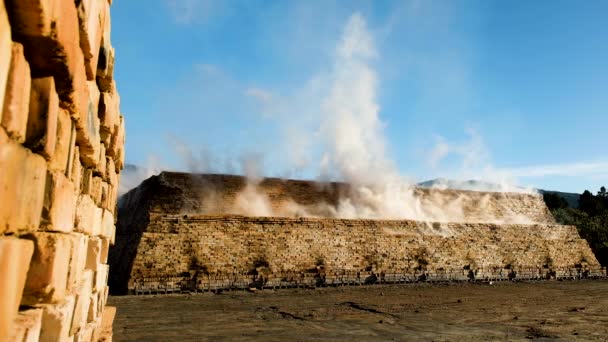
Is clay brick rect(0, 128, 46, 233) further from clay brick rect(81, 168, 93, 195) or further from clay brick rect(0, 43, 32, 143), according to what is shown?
clay brick rect(81, 168, 93, 195)

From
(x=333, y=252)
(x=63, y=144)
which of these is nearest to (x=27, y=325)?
(x=63, y=144)

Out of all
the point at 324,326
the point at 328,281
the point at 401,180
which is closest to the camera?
the point at 324,326

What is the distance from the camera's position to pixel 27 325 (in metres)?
1.40

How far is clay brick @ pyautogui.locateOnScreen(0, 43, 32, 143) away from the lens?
112 cm

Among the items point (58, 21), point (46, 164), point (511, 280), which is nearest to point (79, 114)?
point (46, 164)

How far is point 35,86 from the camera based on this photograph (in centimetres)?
134

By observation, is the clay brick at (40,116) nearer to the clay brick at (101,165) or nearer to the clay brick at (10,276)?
the clay brick at (10,276)

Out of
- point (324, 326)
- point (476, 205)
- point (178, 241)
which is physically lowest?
point (324, 326)

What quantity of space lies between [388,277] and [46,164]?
69.2ft

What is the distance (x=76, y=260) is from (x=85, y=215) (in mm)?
363

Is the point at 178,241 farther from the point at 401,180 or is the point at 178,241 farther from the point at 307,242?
the point at 401,180

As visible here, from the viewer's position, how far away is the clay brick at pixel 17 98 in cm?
112

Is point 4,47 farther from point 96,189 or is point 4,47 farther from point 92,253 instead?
point 92,253

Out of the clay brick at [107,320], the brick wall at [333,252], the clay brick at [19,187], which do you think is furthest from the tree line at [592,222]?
the clay brick at [19,187]
